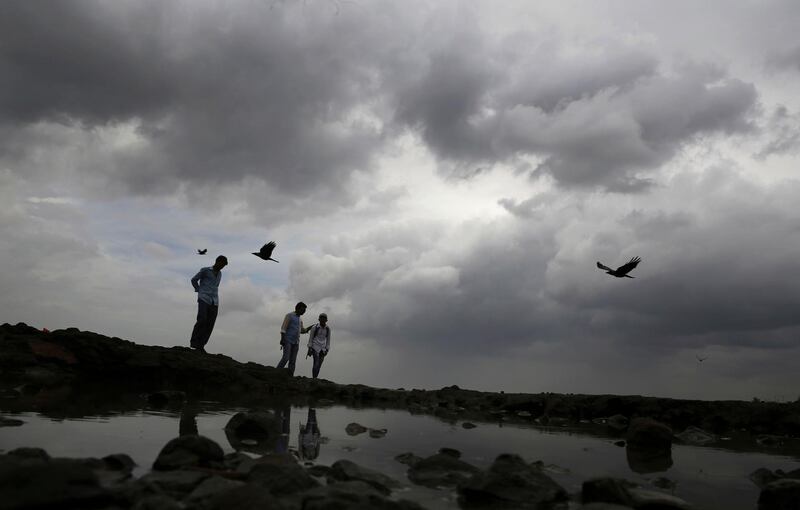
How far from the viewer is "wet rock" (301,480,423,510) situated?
12.7ft

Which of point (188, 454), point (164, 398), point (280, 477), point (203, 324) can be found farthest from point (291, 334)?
point (280, 477)

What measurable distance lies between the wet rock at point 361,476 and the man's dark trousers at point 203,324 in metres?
9.50

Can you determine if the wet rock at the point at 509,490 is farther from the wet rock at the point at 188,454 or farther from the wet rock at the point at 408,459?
the wet rock at the point at 188,454

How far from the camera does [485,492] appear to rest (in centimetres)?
502

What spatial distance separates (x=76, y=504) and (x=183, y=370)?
34.5 ft

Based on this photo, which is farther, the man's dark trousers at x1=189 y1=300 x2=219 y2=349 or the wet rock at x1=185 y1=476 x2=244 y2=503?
the man's dark trousers at x1=189 y1=300 x2=219 y2=349

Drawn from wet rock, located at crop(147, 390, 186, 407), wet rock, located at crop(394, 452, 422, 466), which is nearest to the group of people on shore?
wet rock, located at crop(147, 390, 186, 407)

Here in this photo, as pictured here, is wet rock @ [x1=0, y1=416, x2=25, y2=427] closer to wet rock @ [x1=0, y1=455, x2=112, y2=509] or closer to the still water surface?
the still water surface

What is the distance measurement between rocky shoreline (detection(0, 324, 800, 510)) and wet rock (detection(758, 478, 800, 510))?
1 centimetres

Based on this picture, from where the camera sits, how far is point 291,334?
49.7ft

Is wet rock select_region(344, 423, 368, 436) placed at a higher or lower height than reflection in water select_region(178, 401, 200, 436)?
lower

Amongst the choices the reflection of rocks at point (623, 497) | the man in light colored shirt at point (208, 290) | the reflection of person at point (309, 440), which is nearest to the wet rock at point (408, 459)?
the reflection of person at point (309, 440)

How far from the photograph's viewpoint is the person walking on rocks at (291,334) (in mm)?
15000

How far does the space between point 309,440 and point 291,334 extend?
7979mm
